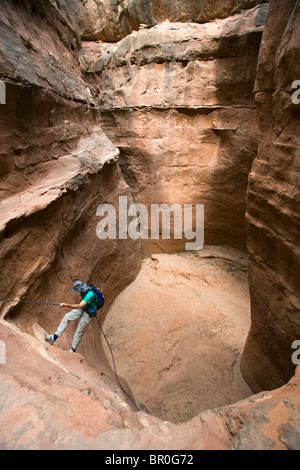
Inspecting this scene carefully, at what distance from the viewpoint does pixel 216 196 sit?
6172 millimetres

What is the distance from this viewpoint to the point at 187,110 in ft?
18.1

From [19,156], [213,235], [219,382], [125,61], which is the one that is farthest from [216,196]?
[19,156]

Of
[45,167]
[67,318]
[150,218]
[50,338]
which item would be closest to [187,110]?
[150,218]

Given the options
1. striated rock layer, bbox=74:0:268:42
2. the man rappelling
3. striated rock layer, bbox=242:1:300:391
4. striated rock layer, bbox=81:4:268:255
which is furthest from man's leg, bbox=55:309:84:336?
striated rock layer, bbox=74:0:268:42

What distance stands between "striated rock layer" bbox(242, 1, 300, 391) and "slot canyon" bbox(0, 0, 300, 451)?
2 cm

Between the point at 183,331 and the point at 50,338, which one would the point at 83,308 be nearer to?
the point at 50,338

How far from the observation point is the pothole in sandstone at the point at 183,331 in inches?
150

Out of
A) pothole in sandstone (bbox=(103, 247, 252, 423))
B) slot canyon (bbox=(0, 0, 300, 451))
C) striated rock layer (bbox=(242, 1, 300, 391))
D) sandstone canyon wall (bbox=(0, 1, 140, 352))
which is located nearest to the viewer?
slot canyon (bbox=(0, 0, 300, 451))

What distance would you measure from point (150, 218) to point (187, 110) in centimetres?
264

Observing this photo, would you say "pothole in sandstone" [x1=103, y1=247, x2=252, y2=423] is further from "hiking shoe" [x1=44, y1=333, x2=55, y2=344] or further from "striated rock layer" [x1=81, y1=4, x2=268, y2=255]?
"hiking shoe" [x1=44, y1=333, x2=55, y2=344]

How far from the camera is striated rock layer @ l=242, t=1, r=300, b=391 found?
2.41 meters

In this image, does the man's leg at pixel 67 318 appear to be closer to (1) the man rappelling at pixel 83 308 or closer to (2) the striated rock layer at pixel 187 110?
(1) the man rappelling at pixel 83 308

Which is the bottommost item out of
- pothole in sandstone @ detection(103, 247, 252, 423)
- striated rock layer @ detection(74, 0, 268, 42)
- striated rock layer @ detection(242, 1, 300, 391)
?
pothole in sandstone @ detection(103, 247, 252, 423)
